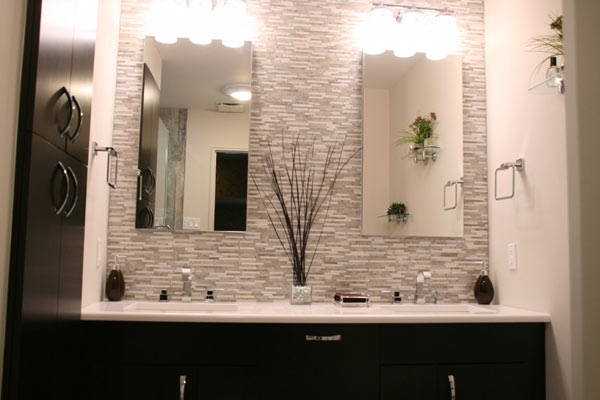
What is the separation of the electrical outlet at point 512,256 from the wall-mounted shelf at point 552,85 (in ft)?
2.49

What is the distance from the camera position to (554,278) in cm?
218

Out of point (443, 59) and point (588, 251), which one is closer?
point (588, 251)

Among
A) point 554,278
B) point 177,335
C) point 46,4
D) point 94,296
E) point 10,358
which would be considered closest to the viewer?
point 10,358

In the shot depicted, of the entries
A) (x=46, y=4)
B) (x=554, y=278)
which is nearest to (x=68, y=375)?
(x=46, y=4)

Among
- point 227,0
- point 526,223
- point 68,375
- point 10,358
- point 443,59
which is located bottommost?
point 68,375

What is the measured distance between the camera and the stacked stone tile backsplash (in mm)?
2611

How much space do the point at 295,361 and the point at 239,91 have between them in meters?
1.41

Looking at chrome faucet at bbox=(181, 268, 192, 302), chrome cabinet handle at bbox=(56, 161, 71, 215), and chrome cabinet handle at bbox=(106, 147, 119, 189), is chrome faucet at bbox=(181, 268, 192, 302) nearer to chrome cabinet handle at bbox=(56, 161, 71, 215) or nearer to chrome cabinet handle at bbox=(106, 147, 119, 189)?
chrome cabinet handle at bbox=(106, 147, 119, 189)

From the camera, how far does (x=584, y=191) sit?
1.77 metres

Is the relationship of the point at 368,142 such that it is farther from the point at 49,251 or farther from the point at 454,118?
the point at 49,251

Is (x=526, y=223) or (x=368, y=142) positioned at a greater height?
(x=368, y=142)

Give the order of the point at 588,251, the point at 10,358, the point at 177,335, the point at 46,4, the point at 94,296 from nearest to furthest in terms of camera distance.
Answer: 1. the point at 10,358
2. the point at 46,4
3. the point at 588,251
4. the point at 177,335
5. the point at 94,296

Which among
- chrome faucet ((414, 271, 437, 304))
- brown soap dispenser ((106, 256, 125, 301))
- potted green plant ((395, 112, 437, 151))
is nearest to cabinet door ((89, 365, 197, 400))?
brown soap dispenser ((106, 256, 125, 301))

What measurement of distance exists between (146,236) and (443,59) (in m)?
1.88
